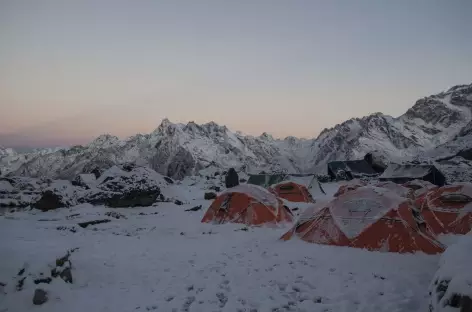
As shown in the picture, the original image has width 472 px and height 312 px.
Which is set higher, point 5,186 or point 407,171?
point 407,171

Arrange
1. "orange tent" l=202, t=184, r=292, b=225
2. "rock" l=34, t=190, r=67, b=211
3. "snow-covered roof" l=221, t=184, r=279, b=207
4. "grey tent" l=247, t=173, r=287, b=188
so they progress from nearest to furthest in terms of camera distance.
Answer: "orange tent" l=202, t=184, r=292, b=225
"snow-covered roof" l=221, t=184, r=279, b=207
"rock" l=34, t=190, r=67, b=211
"grey tent" l=247, t=173, r=287, b=188

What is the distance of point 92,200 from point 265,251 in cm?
1590

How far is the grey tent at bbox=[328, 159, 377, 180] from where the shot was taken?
56850mm

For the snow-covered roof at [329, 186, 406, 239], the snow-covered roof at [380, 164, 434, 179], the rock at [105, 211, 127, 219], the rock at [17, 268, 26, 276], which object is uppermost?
the snow-covered roof at [329, 186, 406, 239]

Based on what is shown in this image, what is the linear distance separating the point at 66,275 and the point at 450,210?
1455 centimetres

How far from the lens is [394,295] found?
22.8 ft

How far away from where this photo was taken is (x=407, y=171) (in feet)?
148

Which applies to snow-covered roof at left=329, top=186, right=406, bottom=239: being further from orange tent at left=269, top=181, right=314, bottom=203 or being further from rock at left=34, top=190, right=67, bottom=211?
orange tent at left=269, top=181, right=314, bottom=203

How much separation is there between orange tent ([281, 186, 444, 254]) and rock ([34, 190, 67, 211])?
48.2ft

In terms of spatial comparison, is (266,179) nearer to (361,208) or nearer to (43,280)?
(361,208)

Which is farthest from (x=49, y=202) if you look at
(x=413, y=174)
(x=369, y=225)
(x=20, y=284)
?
(x=413, y=174)

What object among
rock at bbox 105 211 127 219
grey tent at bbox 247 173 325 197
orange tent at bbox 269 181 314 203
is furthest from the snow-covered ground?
grey tent at bbox 247 173 325 197

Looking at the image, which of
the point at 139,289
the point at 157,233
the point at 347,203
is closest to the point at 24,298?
the point at 139,289

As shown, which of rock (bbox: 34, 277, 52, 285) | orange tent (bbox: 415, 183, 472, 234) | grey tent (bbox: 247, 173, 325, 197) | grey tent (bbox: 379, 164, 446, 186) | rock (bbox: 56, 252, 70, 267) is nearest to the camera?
rock (bbox: 34, 277, 52, 285)
